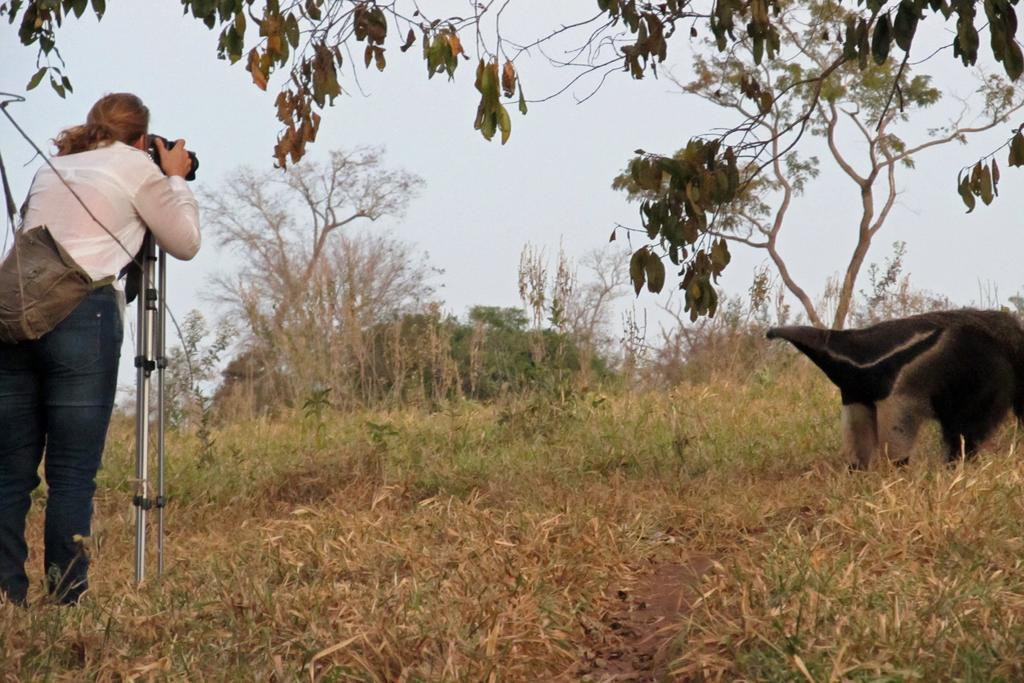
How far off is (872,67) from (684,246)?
62.2 feet

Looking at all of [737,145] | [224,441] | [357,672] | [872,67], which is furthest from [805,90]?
[357,672]

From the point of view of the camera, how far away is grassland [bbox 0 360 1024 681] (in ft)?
10.8

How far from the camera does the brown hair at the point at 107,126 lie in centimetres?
449

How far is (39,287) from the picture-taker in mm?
4094

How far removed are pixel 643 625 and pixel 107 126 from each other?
259 cm

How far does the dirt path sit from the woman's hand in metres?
2.21

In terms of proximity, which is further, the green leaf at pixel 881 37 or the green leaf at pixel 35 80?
the green leaf at pixel 35 80

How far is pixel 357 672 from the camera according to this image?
3.31m

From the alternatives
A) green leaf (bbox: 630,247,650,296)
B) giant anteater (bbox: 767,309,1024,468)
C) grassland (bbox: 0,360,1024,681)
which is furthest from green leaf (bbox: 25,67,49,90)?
giant anteater (bbox: 767,309,1024,468)

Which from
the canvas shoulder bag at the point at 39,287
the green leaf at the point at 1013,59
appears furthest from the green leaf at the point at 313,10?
the green leaf at the point at 1013,59

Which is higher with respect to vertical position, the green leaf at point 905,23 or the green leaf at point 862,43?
the green leaf at point 862,43

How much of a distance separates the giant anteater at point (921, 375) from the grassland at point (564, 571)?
23cm

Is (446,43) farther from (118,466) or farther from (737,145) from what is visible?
(118,466)

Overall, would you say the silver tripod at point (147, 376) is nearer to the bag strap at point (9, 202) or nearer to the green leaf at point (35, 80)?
the green leaf at point (35, 80)
